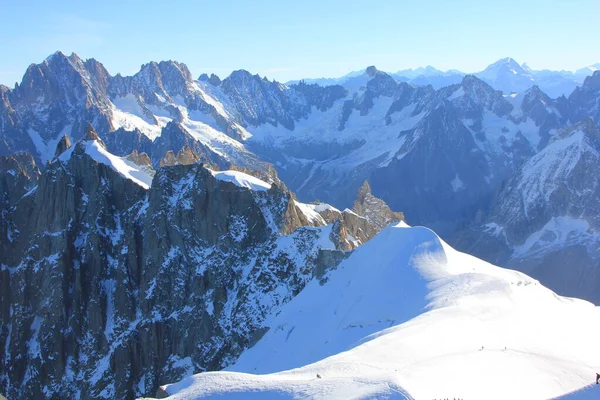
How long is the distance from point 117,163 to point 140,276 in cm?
2090

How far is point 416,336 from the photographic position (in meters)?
40.0

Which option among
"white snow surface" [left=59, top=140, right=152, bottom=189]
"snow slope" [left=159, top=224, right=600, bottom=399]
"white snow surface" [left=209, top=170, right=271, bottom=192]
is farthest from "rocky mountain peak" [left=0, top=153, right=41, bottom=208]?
"snow slope" [left=159, top=224, right=600, bottom=399]

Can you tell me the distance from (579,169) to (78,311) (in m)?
167

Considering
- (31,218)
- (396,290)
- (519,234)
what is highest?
(31,218)

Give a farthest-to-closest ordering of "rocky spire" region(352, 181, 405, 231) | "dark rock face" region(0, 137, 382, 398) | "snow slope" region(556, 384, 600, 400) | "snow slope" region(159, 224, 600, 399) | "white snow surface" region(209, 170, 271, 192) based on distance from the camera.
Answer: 1. "rocky spire" region(352, 181, 405, 231)
2. "white snow surface" region(209, 170, 271, 192)
3. "dark rock face" region(0, 137, 382, 398)
4. "snow slope" region(159, 224, 600, 399)
5. "snow slope" region(556, 384, 600, 400)

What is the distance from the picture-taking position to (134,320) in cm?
8331

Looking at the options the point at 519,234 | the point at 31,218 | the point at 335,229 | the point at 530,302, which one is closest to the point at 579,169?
the point at 519,234

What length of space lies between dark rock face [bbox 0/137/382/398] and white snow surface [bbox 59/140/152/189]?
97cm

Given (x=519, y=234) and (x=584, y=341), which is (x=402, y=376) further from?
(x=519, y=234)

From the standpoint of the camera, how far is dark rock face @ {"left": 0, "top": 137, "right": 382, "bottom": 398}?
242ft

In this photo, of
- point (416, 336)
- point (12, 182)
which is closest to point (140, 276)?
point (12, 182)

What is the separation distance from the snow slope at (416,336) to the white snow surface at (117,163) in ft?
125

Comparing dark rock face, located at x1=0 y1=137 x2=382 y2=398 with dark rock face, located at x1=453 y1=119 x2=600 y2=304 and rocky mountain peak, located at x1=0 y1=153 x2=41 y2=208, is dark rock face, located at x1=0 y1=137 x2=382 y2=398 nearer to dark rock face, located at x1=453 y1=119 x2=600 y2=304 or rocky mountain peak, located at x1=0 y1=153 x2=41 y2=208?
rocky mountain peak, located at x1=0 y1=153 x2=41 y2=208

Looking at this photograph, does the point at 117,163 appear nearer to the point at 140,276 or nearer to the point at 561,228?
the point at 140,276
